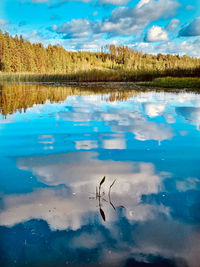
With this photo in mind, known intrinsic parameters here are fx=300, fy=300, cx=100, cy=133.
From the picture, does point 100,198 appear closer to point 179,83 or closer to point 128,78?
point 179,83

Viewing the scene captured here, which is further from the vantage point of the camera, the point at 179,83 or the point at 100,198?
the point at 179,83

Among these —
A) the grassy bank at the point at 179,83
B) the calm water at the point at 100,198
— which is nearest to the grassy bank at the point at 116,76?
the grassy bank at the point at 179,83

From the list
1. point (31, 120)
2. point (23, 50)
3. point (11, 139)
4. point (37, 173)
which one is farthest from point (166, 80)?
point (23, 50)

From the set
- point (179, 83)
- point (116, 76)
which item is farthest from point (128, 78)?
point (179, 83)

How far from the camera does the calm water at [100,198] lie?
270cm

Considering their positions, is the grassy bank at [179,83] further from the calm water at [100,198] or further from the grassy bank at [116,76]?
the calm water at [100,198]

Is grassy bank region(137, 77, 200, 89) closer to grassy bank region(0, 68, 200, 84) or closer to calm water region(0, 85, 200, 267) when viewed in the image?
grassy bank region(0, 68, 200, 84)

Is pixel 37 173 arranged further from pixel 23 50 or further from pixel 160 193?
pixel 23 50

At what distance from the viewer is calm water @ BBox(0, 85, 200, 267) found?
2.70m

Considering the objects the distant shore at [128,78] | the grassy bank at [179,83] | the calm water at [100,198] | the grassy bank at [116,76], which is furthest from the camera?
the grassy bank at [116,76]

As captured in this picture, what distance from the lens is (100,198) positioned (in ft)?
12.6

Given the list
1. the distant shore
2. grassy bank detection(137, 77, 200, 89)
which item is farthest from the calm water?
the distant shore

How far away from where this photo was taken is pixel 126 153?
19.6 ft

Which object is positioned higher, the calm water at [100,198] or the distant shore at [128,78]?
the distant shore at [128,78]
